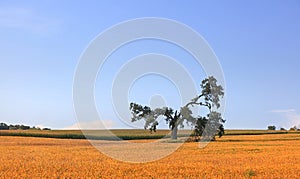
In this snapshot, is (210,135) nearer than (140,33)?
No

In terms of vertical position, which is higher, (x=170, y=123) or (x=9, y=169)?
(x=170, y=123)

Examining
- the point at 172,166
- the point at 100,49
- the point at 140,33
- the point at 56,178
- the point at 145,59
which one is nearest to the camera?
the point at 56,178

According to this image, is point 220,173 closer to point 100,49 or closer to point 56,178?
point 56,178

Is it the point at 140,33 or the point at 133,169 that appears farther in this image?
the point at 140,33

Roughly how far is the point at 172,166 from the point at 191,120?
159 feet

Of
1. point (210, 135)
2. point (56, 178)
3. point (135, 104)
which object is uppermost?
point (135, 104)

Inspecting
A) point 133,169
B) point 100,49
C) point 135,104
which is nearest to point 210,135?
point 135,104

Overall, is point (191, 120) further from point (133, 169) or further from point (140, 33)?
point (133, 169)

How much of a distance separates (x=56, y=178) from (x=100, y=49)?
1319cm

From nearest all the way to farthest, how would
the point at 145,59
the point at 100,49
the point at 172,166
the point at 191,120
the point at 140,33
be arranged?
the point at 172,166
the point at 100,49
the point at 140,33
the point at 145,59
the point at 191,120

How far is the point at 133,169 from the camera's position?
2303 centimetres

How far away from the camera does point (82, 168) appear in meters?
23.3

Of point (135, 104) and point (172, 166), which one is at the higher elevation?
point (135, 104)

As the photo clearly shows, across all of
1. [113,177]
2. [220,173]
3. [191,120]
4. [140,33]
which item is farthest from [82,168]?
[191,120]
